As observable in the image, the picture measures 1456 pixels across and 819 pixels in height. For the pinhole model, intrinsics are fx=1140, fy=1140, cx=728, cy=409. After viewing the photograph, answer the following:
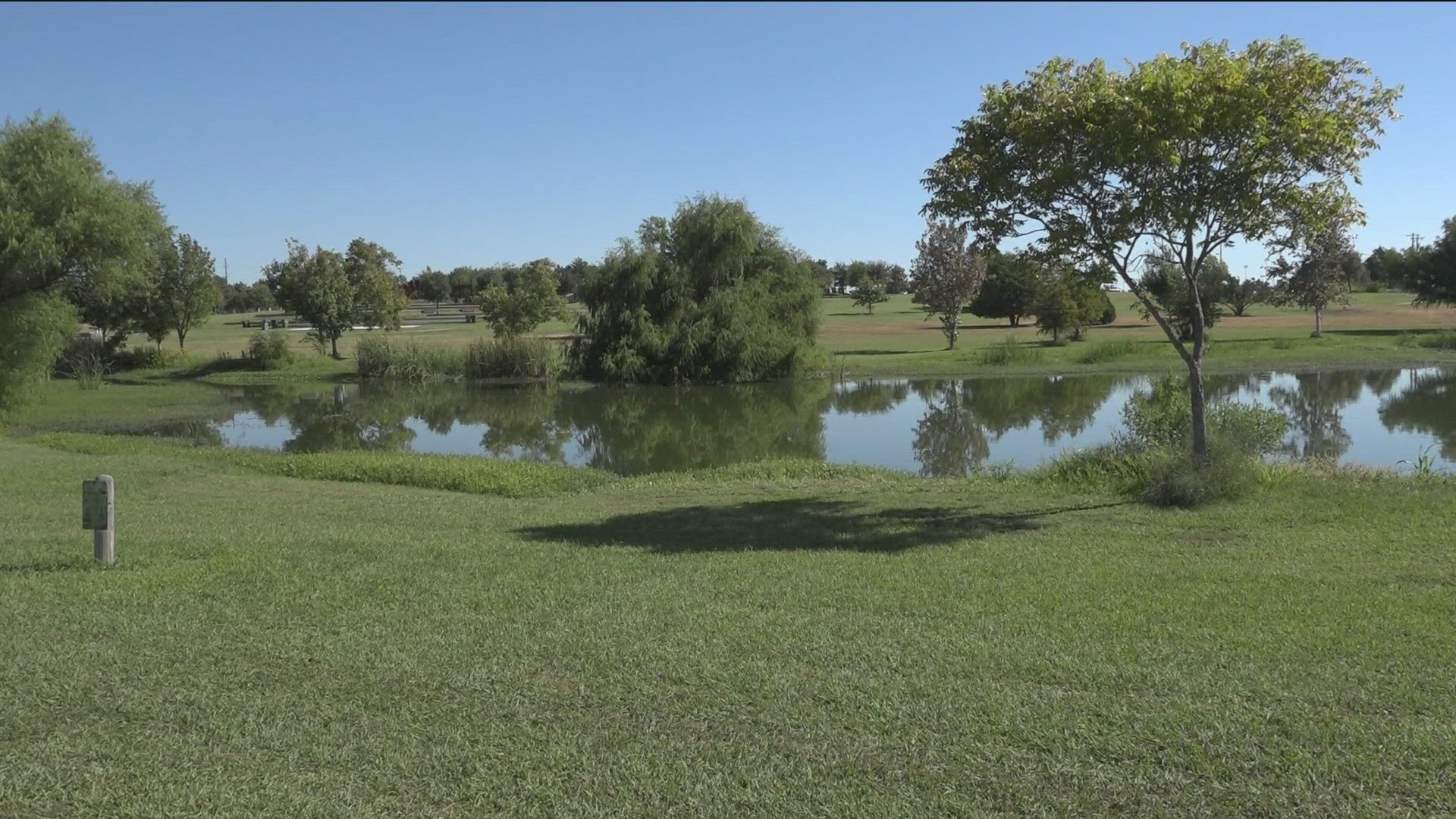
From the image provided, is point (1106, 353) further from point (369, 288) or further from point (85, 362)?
point (85, 362)

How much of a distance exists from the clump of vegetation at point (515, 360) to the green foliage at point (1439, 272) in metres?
50.2

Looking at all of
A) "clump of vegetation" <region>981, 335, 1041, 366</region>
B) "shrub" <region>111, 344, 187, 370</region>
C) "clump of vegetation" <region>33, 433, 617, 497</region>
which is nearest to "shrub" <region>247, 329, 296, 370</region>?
"shrub" <region>111, 344, 187, 370</region>

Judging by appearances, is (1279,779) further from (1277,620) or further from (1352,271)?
(1352,271)

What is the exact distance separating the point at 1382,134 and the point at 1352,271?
10343cm

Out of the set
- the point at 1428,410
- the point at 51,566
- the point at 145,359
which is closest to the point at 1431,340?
the point at 1428,410

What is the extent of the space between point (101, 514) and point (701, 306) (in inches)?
1488

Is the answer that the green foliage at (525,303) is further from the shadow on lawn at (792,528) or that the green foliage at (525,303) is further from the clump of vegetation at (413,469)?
the shadow on lawn at (792,528)

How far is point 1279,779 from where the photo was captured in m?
4.92

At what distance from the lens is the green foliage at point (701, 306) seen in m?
46.0

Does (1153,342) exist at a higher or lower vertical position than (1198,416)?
higher

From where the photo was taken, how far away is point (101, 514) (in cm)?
962

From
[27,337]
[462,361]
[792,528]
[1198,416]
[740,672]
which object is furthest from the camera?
[462,361]

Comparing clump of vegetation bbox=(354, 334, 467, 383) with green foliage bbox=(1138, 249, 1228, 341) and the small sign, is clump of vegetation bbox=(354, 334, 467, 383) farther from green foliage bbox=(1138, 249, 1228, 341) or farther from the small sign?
the small sign

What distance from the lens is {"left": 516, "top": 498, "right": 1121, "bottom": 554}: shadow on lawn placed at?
37.1 ft
